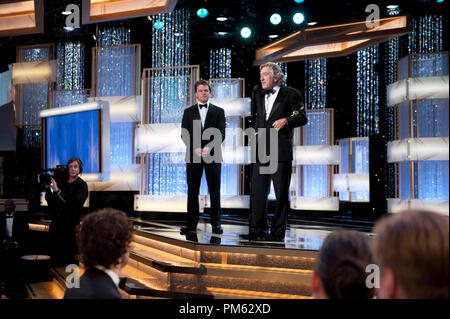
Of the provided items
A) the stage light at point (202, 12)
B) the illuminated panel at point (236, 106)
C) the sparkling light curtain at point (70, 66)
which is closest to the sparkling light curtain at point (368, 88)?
the stage light at point (202, 12)

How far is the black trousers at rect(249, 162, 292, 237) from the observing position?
3873 mm

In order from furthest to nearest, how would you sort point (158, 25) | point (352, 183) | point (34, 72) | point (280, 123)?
point (352, 183), point (34, 72), point (158, 25), point (280, 123)

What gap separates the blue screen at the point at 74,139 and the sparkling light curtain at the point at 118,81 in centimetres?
47

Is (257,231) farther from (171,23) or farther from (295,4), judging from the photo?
(295,4)

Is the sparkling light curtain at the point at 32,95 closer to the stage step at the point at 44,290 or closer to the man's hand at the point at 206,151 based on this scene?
the stage step at the point at 44,290

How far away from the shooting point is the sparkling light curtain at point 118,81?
22.3 ft

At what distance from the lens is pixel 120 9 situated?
18.6 ft

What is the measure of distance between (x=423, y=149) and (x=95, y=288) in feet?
18.2

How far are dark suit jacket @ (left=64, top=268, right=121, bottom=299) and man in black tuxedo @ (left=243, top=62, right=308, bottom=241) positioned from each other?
2.53m

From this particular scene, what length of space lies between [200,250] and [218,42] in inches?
260

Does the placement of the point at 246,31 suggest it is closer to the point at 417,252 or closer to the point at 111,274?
the point at 111,274

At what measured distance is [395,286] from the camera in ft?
3.20

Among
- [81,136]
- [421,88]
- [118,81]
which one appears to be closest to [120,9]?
[118,81]
